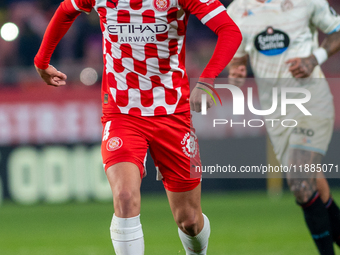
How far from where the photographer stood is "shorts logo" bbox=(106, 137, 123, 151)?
337 centimetres

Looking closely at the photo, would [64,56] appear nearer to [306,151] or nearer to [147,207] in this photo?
[147,207]

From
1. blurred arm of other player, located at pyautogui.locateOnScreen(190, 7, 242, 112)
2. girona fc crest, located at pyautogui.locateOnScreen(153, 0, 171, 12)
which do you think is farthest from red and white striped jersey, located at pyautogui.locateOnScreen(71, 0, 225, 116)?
blurred arm of other player, located at pyautogui.locateOnScreen(190, 7, 242, 112)

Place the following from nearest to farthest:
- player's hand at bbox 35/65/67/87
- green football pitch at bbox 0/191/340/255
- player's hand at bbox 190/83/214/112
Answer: player's hand at bbox 190/83/214/112 < player's hand at bbox 35/65/67/87 < green football pitch at bbox 0/191/340/255

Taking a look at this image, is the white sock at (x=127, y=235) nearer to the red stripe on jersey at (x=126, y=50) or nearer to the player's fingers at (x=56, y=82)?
the red stripe on jersey at (x=126, y=50)

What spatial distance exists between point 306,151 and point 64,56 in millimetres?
5713

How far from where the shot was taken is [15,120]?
321 inches

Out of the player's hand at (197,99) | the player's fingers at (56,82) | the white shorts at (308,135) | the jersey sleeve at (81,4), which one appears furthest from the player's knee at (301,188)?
the jersey sleeve at (81,4)


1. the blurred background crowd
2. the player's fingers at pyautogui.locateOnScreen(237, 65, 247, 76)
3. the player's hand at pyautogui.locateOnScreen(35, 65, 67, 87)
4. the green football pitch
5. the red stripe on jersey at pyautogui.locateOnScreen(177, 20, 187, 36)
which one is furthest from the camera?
the blurred background crowd

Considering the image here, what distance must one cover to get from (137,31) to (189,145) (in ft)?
2.59

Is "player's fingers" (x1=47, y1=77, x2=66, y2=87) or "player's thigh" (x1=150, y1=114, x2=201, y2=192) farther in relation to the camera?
"player's fingers" (x1=47, y1=77, x2=66, y2=87)

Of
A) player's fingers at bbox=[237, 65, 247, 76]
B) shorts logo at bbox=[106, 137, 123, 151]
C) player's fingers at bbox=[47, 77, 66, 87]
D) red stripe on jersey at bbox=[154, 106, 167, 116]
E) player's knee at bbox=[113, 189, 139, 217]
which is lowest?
player's knee at bbox=[113, 189, 139, 217]

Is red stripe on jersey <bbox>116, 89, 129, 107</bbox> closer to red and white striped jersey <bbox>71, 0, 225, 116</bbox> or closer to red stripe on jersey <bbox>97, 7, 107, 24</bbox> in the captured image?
red and white striped jersey <bbox>71, 0, 225, 116</bbox>

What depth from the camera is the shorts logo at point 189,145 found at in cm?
364

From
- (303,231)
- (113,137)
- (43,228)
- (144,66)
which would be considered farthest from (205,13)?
(43,228)
